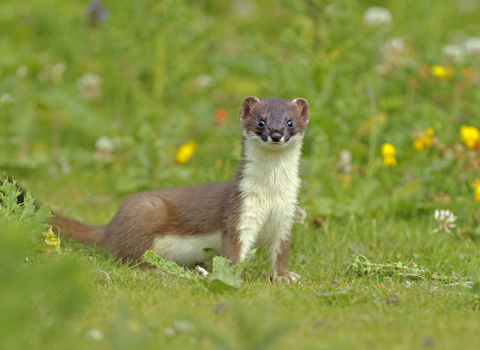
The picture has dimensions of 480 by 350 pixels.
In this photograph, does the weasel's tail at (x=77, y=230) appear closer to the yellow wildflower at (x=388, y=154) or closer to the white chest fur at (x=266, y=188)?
the white chest fur at (x=266, y=188)

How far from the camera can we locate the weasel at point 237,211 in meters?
4.98

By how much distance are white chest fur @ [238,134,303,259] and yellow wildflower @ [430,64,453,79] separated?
3738 millimetres

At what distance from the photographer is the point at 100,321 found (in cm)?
352

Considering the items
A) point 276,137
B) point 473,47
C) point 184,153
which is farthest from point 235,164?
point 473,47

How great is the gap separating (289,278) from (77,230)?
6.31ft

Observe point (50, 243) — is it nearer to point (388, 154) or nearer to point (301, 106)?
point (301, 106)

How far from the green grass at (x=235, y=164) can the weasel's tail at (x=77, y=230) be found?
14cm

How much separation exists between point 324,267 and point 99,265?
187cm

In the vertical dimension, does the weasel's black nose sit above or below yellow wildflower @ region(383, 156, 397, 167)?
above

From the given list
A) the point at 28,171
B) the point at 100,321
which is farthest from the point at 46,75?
the point at 100,321

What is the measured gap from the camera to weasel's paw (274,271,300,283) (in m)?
4.81

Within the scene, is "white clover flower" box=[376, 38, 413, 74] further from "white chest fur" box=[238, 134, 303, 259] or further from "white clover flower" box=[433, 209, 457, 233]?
"white chest fur" box=[238, 134, 303, 259]

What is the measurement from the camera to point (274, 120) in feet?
16.0

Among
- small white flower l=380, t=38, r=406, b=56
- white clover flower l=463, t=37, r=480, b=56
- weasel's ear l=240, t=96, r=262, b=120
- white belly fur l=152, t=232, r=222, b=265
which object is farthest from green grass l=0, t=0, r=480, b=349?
weasel's ear l=240, t=96, r=262, b=120
